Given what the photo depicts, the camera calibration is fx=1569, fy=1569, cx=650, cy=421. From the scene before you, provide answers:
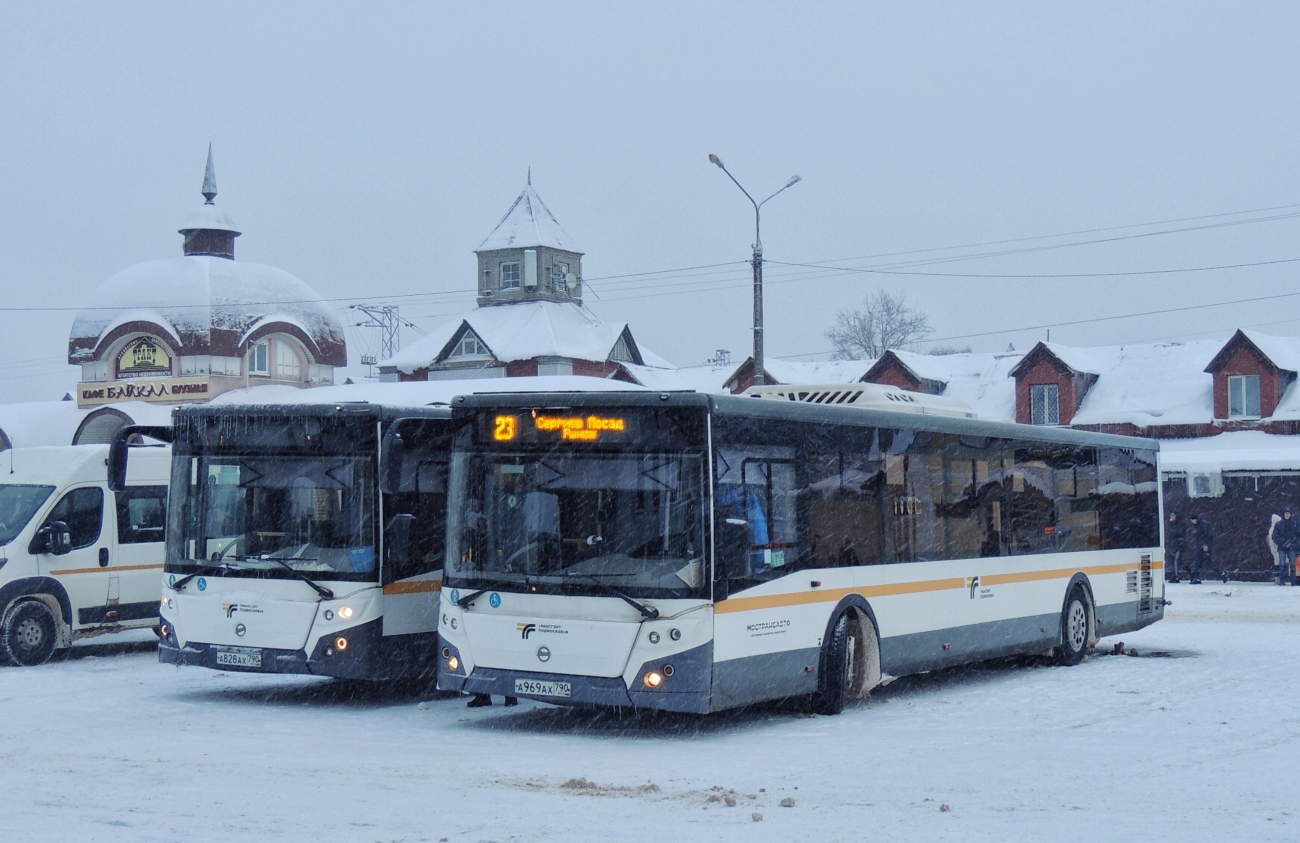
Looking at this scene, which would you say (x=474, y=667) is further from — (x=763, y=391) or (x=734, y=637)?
(x=763, y=391)

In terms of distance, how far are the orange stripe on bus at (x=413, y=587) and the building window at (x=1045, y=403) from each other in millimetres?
37631

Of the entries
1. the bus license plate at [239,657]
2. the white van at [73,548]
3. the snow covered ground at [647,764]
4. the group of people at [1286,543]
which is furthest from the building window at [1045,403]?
the bus license plate at [239,657]

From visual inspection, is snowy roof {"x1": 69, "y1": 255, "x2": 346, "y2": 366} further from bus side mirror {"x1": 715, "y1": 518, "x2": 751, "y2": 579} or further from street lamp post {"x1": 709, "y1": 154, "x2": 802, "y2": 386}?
bus side mirror {"x1": 715, "y1": 518, "x2": 751, "y2": 579}

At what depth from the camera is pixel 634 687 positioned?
11.6 meters

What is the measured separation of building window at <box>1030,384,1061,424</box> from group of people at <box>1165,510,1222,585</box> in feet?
38.2

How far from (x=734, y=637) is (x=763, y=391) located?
400 cm

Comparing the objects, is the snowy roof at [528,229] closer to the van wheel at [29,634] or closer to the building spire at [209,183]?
the building spire at [209,183]

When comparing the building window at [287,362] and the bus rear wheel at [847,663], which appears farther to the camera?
the building window at [287,362]

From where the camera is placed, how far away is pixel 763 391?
15266 millimetres

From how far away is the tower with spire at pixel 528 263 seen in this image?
74.1 metres

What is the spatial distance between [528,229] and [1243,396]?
3892 centimetres

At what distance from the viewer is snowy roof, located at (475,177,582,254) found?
74875 mm

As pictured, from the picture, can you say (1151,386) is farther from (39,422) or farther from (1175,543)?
(39,422)

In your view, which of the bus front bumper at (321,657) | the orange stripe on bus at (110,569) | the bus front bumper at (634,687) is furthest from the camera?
the orange stripe on bus at (110,569)
